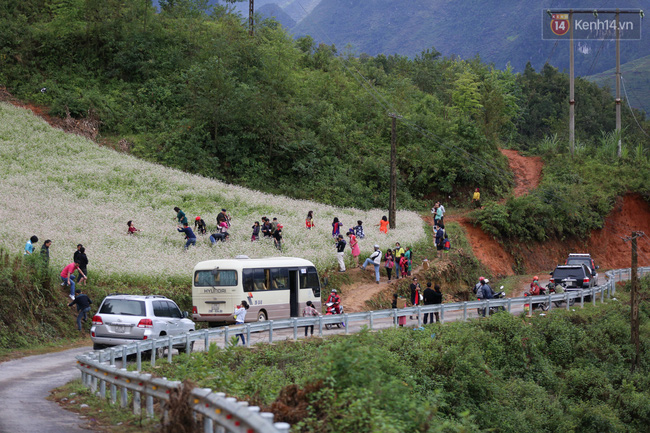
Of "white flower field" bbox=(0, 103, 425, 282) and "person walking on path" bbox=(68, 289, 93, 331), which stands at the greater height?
"white flower field" bbox=(0, 103, 425, 282)

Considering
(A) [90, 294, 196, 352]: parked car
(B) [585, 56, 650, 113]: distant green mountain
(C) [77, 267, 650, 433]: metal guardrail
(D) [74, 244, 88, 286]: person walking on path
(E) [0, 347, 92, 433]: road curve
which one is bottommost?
(E) [0, 347, 92, 433]: road curve

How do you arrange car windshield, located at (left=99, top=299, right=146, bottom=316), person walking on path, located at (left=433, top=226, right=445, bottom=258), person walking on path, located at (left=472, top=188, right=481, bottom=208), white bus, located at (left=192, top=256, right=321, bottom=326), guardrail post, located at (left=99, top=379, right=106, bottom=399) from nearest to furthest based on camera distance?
guardrail post, located at (left=99, top=379, right=106, bottom=399), car windshield, located at (left=99, top=299, right=146, bottom=316), white bus, located at (left=192, top=256, right=321, bottom=326), person walking on path, located at (left=433, top=226, right=445, bottom=258), person walking on path, located at (left=472, top=188, right=481, bottom=208)

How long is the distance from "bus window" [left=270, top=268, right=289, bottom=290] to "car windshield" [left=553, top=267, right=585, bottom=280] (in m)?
15.6

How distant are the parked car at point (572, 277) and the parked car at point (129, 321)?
21583 millimetres

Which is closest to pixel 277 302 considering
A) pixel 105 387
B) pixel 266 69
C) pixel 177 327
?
pixel 177 327

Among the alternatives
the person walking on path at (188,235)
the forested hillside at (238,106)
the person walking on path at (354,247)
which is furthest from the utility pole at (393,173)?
the person walking on path at (188,235)

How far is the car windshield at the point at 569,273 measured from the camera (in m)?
33.9

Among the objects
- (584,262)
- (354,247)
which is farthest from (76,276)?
(584,262)

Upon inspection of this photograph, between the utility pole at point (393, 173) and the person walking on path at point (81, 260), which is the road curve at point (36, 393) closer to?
the person walking on path at point (81, 260)

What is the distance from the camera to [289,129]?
55562 mm

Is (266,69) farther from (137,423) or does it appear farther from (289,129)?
(137,423)

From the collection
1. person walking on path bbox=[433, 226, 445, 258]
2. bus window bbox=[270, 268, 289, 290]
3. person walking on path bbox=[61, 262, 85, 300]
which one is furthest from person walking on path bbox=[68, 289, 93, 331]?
person walking on path bbox=[433, 226, 445, 258]

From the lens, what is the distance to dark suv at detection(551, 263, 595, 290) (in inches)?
1330

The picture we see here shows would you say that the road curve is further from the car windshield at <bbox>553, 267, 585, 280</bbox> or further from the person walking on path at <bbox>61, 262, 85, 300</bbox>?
the car windshield at <bbox>553, 267, 585, 280</bbox>
